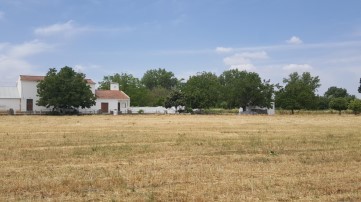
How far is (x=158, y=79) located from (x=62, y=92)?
4181 inches

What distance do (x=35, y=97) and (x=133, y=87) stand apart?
43925mm

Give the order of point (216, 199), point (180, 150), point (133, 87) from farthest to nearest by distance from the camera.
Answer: point (133, 87) → point (180, 150) → point (216, 199)

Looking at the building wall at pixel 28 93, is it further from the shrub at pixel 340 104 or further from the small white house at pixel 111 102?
the shrub at pixel 340 104

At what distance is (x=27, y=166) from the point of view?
13727mm

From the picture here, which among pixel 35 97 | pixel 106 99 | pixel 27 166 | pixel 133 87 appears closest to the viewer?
pixel 27 166

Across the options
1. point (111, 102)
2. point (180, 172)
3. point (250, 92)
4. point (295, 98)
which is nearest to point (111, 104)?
point (111, 102)

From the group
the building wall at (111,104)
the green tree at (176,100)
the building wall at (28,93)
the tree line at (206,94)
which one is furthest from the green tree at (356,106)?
the building wall at (28,93)

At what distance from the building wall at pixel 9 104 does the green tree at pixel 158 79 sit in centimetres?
10023

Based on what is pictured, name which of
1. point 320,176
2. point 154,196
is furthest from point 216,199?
point 320,176

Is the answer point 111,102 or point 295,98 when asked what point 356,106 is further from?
point 111,102

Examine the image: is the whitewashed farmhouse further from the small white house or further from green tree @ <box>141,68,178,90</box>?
green tree @ <box>141,68,178,90</box>

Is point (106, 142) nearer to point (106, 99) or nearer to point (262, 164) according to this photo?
point (262, 164)

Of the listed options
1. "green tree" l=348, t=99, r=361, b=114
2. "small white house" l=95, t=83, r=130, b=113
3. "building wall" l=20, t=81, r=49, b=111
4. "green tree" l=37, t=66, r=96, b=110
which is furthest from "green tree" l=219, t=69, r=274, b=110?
"building wall" l=20, t=81, r=49, b=111

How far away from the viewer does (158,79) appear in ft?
591
